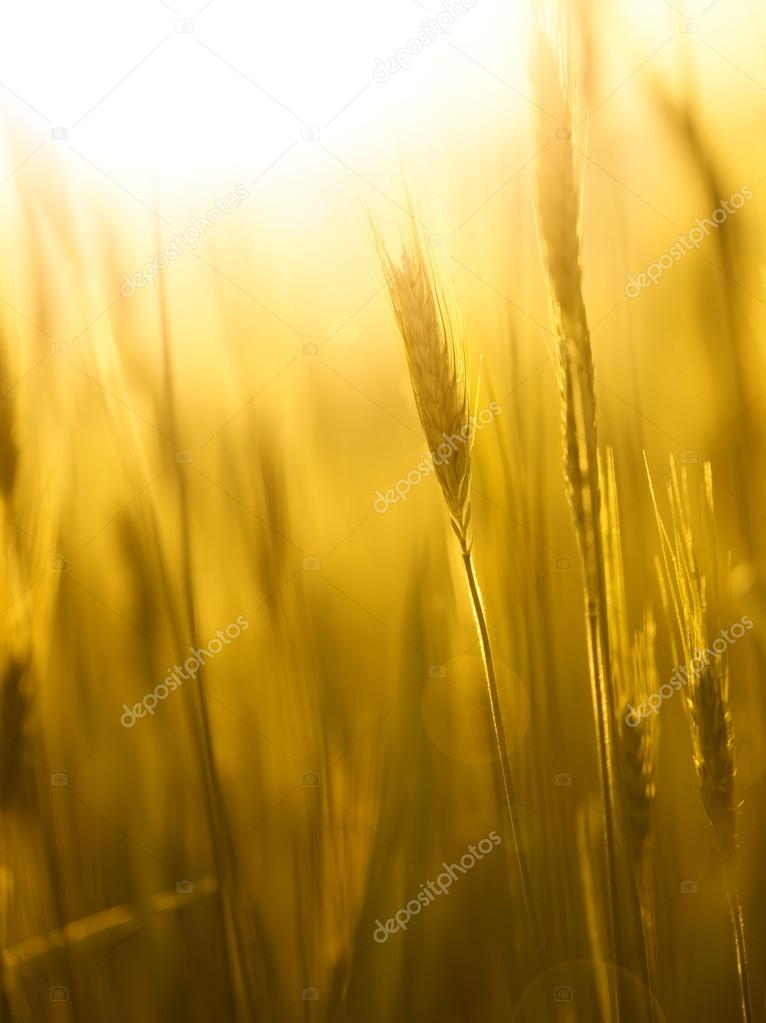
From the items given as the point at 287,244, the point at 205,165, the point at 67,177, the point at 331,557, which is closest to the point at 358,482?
the point at 331,557

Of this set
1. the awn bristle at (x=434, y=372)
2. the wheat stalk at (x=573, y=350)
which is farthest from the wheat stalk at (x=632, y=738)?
the awn bristle at (x=434, y=372)

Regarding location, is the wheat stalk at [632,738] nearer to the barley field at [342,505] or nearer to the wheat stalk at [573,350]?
the wheat stalk at [573,350]

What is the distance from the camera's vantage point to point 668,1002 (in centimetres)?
84

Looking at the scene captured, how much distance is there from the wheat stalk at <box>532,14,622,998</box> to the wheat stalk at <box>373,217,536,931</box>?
10 cm

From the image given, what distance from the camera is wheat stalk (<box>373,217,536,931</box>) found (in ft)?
2.07

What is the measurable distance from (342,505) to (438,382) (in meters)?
0.36

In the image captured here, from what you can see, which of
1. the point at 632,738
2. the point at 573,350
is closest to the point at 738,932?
the point at 632,738

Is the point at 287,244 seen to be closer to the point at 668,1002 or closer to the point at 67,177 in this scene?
the point at 67,177

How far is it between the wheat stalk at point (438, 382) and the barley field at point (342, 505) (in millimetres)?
182

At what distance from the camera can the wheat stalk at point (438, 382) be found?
24.8 inches

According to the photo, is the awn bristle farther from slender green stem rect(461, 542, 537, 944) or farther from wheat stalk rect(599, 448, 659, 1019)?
wheat stalk rect(599, 448, 659, 1019)

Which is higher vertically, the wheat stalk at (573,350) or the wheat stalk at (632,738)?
the wheat stalk at (573,350)

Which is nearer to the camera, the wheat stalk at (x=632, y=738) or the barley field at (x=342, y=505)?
the wheat stalk at (x=632, y=738)

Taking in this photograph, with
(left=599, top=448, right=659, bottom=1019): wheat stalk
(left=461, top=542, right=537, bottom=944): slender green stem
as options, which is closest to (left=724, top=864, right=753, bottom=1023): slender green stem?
(left=599, top=448, right=659, bottom=1019): wheat stalk
